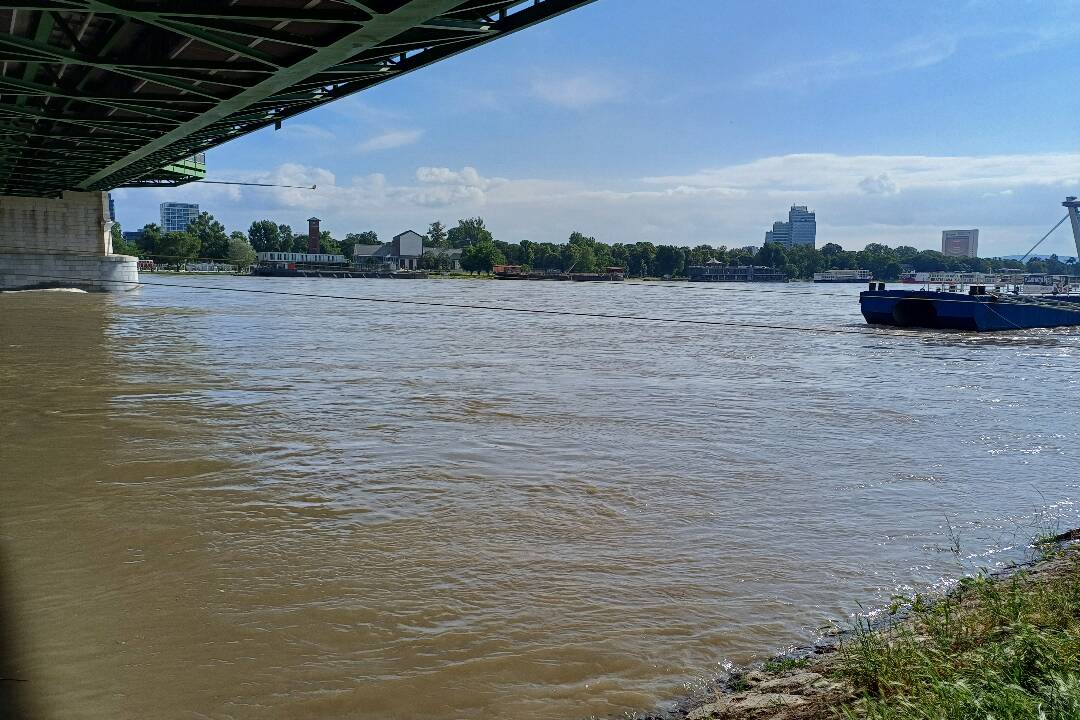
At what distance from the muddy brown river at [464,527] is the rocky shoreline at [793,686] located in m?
0.19

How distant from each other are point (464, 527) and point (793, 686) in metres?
3.86

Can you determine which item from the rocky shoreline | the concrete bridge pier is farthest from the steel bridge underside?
the concrete bridge pier

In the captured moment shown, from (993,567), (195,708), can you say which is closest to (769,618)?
(993,567)

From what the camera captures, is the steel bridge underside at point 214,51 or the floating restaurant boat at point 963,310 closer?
the steel bridge underside at point 214,51

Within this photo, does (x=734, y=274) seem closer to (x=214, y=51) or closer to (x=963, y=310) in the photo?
(x=963, y=310)

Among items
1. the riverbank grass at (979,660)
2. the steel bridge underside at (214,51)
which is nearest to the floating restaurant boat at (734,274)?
the steel bridge underside at (214,51)

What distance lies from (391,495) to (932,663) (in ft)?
19.1

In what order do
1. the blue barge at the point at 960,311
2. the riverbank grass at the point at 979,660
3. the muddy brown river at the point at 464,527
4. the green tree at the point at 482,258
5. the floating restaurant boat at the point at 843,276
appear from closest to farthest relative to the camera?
the riverbank grass at the point at 979,660
the muddy brown river at the point at 464,527
the blue barge at the point at 960,311
the green tree at the point at 482,258
the floating restaurant boat at the point at 843,276

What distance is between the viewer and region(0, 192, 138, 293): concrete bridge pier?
53219 millimetres

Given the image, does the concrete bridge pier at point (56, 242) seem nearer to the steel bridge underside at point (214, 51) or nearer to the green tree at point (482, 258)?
the steel bridge underside at point (214, 51)

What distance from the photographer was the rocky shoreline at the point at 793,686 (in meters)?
3.97

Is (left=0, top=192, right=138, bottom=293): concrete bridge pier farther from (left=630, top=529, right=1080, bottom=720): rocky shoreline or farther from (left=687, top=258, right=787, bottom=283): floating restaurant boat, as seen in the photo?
(left=687, top=258, right=787, bottom=283): floating restaurant boat

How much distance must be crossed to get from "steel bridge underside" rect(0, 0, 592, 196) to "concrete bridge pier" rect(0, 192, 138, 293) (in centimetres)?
3096

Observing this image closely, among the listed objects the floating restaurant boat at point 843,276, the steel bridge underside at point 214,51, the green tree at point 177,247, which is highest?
the green tree at point 177,247
